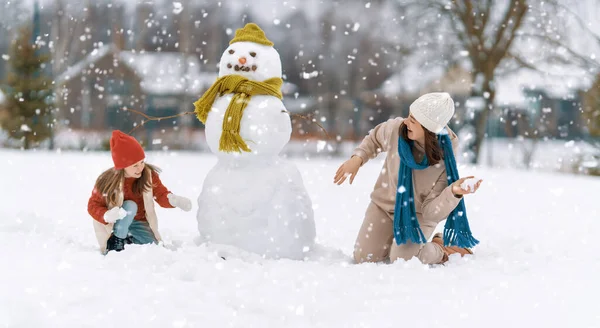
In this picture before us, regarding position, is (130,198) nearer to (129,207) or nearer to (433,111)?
(129,207)

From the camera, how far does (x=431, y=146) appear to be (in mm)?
3777

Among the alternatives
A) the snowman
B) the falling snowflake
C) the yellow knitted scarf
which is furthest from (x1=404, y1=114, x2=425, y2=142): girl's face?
the falling snowflake

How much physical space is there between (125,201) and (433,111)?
209cm

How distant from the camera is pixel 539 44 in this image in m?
13.8

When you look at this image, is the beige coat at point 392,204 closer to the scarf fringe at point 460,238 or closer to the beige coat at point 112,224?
the scarf fringe at point 460,238

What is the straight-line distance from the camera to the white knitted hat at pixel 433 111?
11.9ft

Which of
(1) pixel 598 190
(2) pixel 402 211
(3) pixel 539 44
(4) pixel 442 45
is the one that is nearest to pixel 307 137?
(4) pixel 442 45

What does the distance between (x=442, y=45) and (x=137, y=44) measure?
8310 mm

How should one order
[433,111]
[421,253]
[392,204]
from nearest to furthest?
[433,111] < [421,253] < [392,204]

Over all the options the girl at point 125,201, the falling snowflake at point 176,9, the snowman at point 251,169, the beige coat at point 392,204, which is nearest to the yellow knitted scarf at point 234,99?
the snowman at point 251,169

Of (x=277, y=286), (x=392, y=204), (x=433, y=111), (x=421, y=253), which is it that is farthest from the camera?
(x=392, y=204)

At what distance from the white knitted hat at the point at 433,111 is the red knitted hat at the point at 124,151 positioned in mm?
1822

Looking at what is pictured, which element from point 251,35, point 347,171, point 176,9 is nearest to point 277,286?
point 347,171

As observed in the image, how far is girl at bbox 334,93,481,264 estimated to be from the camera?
12.1 ft
